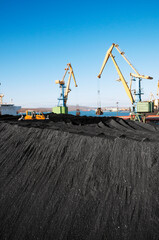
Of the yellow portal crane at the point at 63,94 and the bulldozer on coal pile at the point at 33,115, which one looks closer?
the bulldozer on coal pile at the point at 33,115

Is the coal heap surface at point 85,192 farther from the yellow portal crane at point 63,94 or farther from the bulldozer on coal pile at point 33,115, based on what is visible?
the yellow portal crane at point 63,94

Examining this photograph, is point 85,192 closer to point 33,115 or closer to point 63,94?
point 33,115

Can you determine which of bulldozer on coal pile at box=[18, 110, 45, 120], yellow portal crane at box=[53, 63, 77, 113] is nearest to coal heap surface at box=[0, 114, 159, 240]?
bulldozer on coal pile at box=[18, 110, 45, 120]

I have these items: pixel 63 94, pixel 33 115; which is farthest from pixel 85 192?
pixel 63 94

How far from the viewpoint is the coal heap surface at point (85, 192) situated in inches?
184

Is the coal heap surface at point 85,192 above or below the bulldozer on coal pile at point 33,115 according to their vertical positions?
below

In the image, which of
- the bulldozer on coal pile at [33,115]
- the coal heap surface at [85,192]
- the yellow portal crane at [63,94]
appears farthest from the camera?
the yellow portal crane at [63,94]

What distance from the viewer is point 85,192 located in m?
5.58

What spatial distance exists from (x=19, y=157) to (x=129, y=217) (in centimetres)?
547

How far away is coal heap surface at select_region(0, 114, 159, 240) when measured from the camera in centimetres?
467

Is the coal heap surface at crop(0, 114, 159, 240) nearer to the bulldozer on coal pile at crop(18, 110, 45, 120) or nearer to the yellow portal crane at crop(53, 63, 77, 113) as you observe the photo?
the bulldozer on coal pile at crop(18, 110, 45, 120)

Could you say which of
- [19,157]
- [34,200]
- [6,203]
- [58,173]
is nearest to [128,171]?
[58,173]

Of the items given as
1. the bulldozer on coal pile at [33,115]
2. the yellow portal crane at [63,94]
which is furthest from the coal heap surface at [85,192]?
the yellow portal crane at [63,94]

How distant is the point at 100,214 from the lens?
16.2 ft
